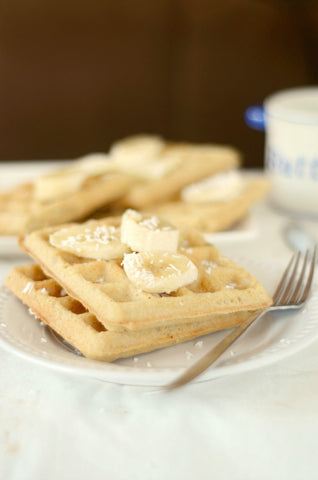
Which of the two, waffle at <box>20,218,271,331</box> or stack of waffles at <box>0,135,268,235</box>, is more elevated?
waffle at <box>20,218,271,331</box>

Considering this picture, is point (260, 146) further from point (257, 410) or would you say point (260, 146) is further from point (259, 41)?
point (257, 410)

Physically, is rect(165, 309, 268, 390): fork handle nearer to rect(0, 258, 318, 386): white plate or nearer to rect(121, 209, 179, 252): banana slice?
rect(0, 258, 318, 386): white plate

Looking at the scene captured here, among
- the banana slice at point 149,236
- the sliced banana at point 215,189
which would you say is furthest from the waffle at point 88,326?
the sliced banana at point 215,189

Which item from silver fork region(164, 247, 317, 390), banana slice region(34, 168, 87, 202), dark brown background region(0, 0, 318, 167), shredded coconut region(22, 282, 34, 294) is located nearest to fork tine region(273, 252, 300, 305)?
silver fork region(164, 247, 317, 390)

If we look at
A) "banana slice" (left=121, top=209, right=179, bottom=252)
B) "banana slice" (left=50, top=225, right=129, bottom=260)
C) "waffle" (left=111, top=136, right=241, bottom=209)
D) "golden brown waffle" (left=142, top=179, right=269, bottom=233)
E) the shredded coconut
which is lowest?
"golden brown waffle" (left=142, top=179, right=269, bottom=233)

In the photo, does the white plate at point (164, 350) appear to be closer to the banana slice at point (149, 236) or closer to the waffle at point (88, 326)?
the waffle at point (88, 326)
